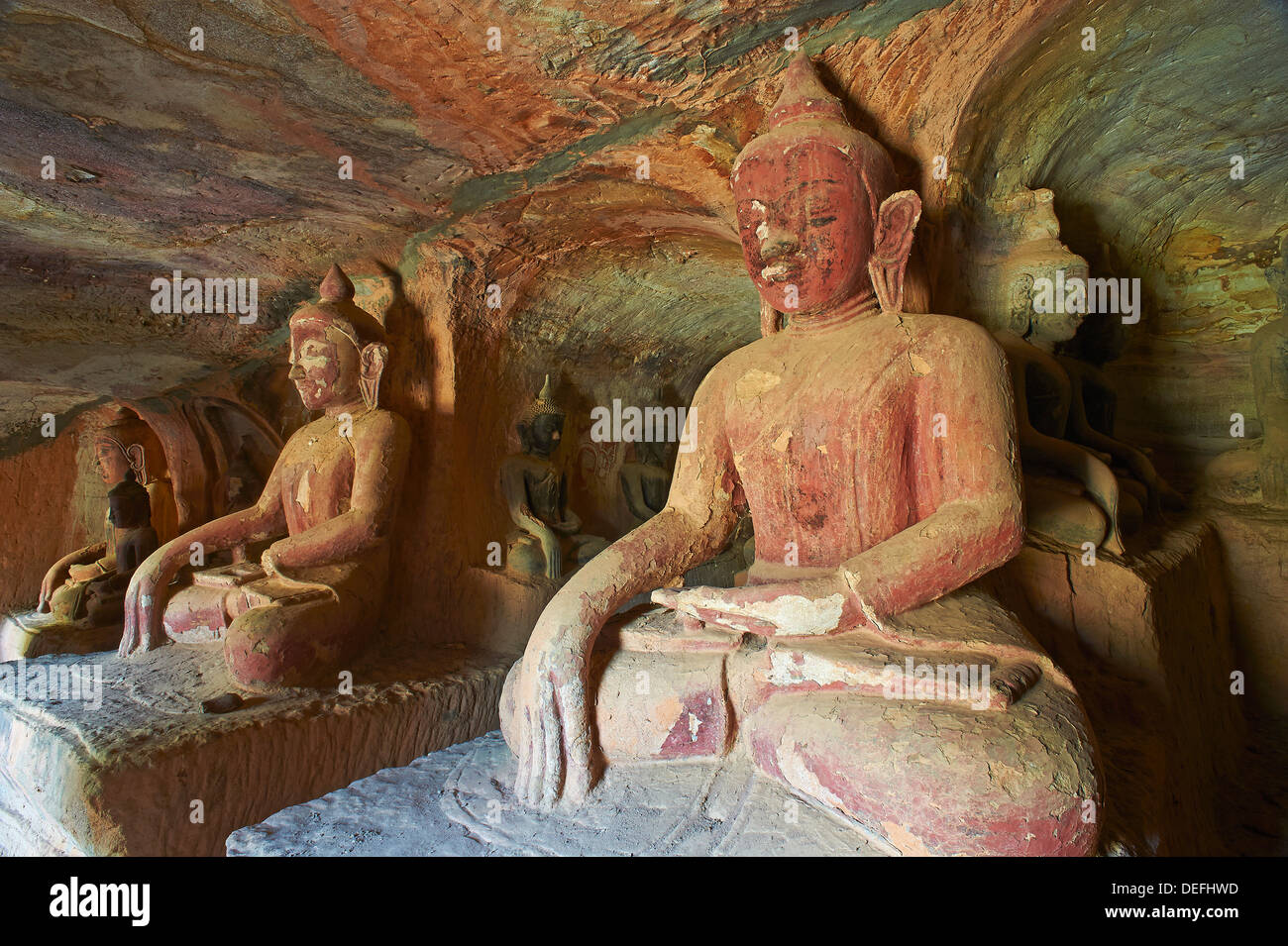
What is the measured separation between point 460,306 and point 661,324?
1818mm

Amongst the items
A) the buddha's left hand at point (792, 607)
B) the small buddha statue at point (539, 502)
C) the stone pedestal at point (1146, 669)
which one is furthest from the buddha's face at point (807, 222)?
the small buddha statue at point (539, 502)

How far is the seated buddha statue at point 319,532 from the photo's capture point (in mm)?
3137

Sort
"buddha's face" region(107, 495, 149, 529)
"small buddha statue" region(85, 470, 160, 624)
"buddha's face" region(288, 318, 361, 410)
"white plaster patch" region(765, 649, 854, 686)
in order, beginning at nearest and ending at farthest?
"white plaster patch" region(765, 649, 854, 686) < "buddha's face" region(288, 318, 361, 410) < "small buddha statue" region(85, 470, 160, 624) < "buddha's face" region(107, 495, 149, 529)

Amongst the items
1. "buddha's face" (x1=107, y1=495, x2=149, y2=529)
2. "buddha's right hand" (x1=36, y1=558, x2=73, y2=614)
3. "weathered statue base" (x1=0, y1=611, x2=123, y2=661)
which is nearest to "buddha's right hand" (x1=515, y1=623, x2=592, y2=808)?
"weathered statue base" (x1=0, y1=611, x2=123, y2=661)

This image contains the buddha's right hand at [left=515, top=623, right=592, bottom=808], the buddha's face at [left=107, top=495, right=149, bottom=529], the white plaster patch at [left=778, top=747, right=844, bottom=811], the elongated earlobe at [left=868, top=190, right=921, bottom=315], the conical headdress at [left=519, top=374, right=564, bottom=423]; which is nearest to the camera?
the white plaster patch at [left=778, top=747, right=844, bottom=811]

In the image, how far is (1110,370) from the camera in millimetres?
4785

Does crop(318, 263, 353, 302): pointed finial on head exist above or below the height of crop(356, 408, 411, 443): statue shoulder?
above

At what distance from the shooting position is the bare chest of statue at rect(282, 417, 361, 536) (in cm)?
355

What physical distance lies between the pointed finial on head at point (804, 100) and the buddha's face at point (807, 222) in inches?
5.8

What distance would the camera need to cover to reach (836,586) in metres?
1.69

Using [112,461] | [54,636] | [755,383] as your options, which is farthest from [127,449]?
[755,383]

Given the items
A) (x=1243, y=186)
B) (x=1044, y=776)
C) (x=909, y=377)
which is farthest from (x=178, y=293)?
(x=1243, y=186)

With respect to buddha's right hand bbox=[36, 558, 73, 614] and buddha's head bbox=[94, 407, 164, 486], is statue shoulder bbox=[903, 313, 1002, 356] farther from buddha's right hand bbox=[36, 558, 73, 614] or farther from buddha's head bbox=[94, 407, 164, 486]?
buddha's head bbox=[94, 407, 164, 486]

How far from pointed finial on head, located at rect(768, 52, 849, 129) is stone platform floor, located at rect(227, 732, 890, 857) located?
1.87 m
